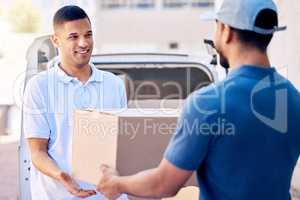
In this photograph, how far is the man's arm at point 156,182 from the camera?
155 centimetres

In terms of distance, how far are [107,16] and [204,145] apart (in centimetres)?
2597

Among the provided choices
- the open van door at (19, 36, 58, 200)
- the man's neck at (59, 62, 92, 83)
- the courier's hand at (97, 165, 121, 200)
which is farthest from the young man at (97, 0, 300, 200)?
the open van door at (19, 36, 58, 200)

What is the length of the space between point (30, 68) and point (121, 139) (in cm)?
160

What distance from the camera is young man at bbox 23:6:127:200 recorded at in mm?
2404

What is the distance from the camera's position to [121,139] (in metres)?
2.02

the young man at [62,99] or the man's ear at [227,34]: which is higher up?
the man's ear at [227,34]

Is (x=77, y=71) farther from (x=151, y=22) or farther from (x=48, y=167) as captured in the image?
(x=151, y=22)

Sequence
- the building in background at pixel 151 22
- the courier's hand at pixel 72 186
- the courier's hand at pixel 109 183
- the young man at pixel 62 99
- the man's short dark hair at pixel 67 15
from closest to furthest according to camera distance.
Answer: the courier's hand at pixel 109 183, the courier's hand at pixel 72 186, the young man at pixel 62 99, the man's short dark hair at pixel 67 15, the building in background at pixel 151 22

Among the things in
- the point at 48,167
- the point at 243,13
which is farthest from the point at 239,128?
the point at 48,167

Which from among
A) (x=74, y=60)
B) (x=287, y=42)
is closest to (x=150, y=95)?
(x=287, y=42)

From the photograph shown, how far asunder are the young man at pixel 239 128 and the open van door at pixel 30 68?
161 centimetres

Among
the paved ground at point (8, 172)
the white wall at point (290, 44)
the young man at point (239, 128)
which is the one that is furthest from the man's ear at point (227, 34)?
the paved ground at point (8, 172)

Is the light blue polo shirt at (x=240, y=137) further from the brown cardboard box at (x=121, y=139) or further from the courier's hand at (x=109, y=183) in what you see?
the brown cardboard box at (x=121, y=139)

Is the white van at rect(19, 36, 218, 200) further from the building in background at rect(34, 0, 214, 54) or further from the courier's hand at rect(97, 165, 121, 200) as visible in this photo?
the building in background at rect(34, 0, 214, 54)
